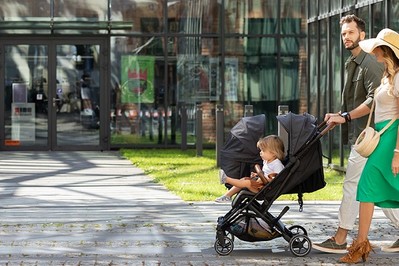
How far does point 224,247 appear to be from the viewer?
8883 millimetres

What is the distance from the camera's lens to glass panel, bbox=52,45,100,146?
25.7m

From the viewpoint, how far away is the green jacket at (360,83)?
902 cm

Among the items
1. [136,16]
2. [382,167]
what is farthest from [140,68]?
[382,167]

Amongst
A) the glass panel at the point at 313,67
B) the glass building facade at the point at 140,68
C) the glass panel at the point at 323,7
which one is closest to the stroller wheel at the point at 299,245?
the glass panel at the point at 323,7

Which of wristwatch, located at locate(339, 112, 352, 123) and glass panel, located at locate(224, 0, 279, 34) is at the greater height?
glass panel, located at locate(224, 0, 279, 34)

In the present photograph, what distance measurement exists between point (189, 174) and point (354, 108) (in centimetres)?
876

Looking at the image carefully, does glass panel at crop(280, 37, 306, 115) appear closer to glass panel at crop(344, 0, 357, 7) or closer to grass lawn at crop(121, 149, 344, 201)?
grass lawn at crop(121, 149, 344, 201)

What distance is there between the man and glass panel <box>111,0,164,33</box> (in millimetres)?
16834

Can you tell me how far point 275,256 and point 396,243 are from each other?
39.6 inches

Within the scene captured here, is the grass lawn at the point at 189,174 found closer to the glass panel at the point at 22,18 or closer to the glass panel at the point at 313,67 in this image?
the glass panel at the point at 313,67

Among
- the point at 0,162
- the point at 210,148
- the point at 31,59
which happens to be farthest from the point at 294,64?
the point at 0,162

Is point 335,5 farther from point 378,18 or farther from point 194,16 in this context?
point 194,16

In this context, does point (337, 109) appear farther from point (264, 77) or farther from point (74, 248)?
point (74, 248)

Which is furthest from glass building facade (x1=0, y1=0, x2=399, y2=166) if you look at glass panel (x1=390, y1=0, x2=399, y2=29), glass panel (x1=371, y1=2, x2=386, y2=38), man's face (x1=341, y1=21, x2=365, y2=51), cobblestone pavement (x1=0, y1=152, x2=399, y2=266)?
man's face (x1=341, y1=21, x2=365, y2=51)
